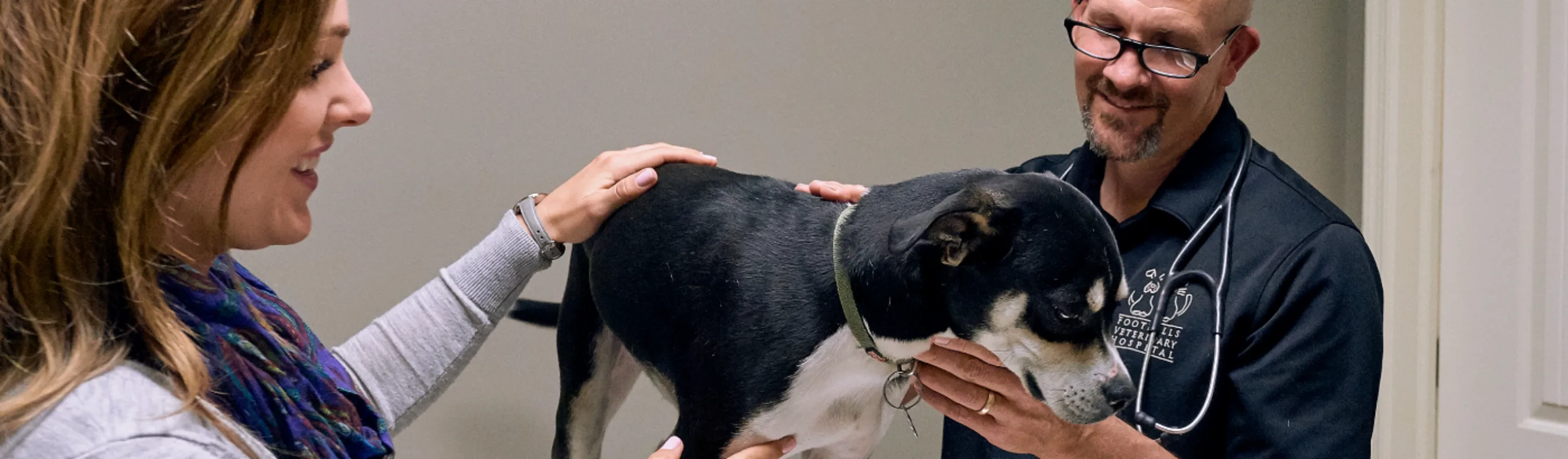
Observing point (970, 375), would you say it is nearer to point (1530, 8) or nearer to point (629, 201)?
point (629, 201)

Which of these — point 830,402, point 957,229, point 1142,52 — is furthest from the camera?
point 1142,52

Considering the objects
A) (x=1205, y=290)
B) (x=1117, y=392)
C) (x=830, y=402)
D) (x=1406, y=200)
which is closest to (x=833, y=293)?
(x=830, y=402)

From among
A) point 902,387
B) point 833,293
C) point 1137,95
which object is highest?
point 1137,95

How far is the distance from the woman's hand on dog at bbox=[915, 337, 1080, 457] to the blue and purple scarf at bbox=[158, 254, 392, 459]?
47cm

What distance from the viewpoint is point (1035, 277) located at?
853 mm

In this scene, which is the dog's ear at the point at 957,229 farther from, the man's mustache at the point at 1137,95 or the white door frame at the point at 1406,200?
the white door frame at the point at 1406,200

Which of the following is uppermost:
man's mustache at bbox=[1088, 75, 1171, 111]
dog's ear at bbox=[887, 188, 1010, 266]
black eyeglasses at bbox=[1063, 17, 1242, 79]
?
black eyeglasses at bbox=[1063, 17, 1242, 79]

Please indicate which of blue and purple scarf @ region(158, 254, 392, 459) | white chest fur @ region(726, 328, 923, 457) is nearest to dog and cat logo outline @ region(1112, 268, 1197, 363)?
white chest fur @ region(726, 328, 923, 457)

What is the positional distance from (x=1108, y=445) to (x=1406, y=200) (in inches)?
46.9

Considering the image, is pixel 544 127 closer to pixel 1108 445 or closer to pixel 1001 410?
pixel 1001 410

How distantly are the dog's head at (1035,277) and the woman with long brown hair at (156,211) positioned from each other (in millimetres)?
458

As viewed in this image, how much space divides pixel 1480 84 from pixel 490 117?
169 centimetres

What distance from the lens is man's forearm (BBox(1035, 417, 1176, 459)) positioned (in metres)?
1.03

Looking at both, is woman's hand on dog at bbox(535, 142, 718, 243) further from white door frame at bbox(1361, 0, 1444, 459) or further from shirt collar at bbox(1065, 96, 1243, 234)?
white door frame at bbox(1361, 0, 1444, 459)
